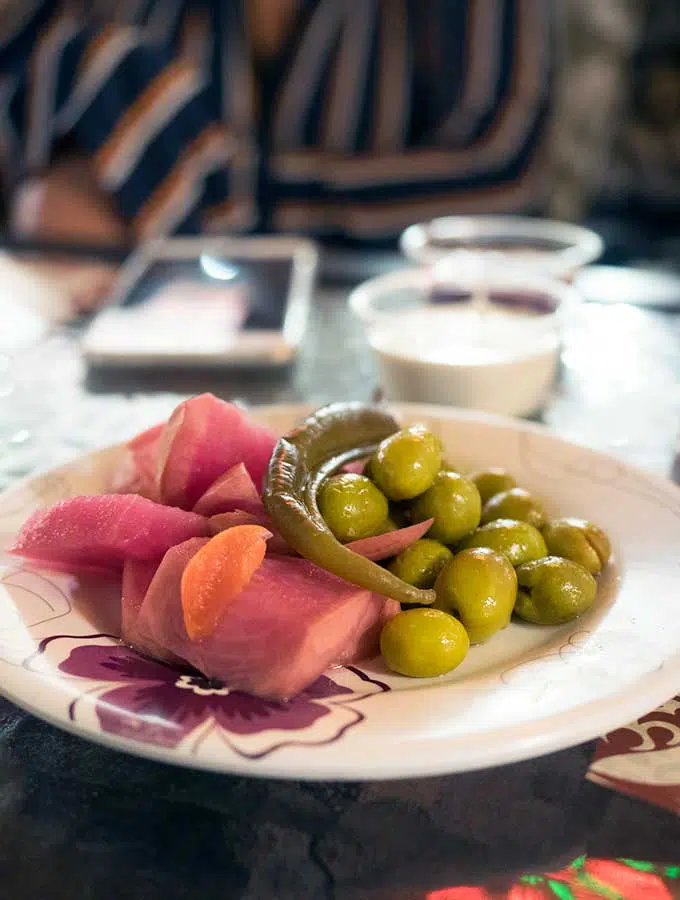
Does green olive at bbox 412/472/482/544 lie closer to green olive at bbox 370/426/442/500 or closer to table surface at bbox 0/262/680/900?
green olive at bbox 370/426/442/500

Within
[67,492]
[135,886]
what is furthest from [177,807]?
[67,492]

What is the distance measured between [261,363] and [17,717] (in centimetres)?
104

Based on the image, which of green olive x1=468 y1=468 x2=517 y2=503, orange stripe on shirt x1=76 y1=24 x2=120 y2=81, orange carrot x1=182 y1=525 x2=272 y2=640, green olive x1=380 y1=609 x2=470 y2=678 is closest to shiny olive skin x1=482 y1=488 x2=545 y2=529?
green olive x1=468 y1=468 x2=517 y2=503

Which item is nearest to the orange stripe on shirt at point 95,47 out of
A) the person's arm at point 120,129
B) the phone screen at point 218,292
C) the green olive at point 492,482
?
the person's arm at point 120,129

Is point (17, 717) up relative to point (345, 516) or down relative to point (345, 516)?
down

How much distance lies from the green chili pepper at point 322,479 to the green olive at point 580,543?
218 mm

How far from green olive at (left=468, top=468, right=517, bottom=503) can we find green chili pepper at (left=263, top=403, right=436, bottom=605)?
0.14 metres

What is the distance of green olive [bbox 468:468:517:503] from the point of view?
48.6 inches

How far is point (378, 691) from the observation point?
896 millimetres

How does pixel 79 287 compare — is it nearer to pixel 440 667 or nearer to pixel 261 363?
pixel 261 363

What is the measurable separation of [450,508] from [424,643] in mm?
225

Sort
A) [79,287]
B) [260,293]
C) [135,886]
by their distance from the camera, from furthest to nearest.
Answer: [79,287], [260,293], [135,886]

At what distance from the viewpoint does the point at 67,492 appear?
4.09ft

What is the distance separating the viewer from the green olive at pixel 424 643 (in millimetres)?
908
